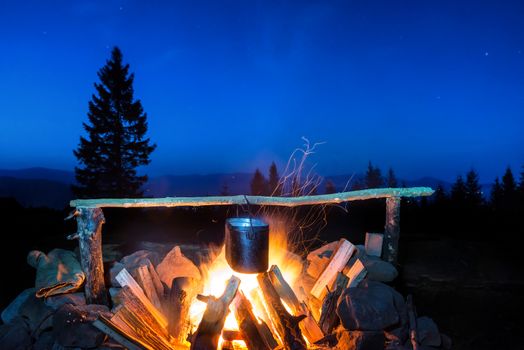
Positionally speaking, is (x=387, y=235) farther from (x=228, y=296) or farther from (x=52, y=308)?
(x=52, y=308)

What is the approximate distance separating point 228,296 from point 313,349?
3.53 feet

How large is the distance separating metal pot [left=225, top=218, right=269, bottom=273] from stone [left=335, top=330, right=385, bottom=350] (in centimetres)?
120

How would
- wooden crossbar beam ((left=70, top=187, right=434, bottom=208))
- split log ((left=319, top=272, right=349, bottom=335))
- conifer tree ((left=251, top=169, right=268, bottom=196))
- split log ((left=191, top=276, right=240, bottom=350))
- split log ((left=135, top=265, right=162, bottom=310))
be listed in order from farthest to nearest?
conifer tree ((left=251, top=169, right=268, bottom=196)) → wooden crossbar beam ((left=70, top=187, right=434, bottom=208)) → split log ((left=135, top=265, right=162, bottom=310)) → split log ((left=319, top=272, right=349, bottom=335)) → split log ((left=191, top=276, right=240, bottom=350))

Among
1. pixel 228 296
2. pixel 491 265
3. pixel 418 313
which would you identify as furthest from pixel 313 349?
pixel 491 265

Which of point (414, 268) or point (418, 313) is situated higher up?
point (414, 268)

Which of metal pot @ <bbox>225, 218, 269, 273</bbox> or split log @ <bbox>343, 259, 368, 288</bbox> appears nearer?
metal pot @ <bbox>225, 218, 269, 273</bbox>

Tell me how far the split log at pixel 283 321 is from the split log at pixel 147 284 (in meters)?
1.45

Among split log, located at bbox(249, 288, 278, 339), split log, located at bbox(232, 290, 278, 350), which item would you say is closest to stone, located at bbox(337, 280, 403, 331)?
split log, located at bbox(249, 288, 278, 339)

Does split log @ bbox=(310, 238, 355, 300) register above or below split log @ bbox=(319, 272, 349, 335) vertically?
above

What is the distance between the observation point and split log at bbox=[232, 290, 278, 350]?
3.37m

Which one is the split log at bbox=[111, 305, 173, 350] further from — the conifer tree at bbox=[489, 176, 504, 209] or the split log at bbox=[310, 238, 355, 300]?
the conifer tree at bbox=[489, 176, 504, 209]

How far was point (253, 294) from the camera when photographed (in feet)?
13.8

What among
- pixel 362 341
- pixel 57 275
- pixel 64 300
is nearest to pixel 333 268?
→ pixel 362 341

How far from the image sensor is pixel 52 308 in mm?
4484
